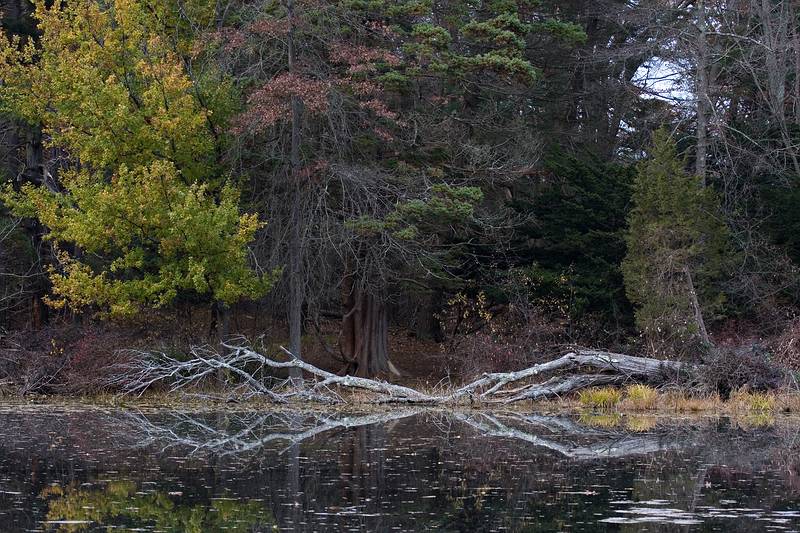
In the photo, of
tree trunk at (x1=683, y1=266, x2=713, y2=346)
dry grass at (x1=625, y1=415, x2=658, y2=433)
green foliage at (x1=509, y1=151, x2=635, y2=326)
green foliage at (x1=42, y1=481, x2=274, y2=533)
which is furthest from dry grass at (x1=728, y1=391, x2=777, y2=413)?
green foliage at (x1=42, y1=481, x2=274, y2=533)

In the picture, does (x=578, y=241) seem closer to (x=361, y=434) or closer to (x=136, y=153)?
(x=136, y=153)

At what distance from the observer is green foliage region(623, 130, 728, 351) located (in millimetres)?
27297

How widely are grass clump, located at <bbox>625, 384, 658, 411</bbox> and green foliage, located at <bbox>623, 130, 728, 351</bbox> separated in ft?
11.6

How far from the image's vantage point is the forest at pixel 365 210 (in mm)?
26781

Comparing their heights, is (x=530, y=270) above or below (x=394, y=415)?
above

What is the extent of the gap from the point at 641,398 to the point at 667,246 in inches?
224

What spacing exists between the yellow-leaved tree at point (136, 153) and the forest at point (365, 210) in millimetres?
71

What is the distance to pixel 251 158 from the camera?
1150 inches

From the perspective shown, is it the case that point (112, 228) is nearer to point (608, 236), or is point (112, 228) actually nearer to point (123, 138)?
point (123, 138)

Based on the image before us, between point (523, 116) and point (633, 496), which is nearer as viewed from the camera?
point (633, 496)

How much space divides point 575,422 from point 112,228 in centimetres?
1188

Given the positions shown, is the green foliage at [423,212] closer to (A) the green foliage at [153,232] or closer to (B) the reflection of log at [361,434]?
(A) the green foliage at [153,232]

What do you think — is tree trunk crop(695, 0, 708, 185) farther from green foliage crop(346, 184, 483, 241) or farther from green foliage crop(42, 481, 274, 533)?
green foliage crop(42, 481, 274, 533)

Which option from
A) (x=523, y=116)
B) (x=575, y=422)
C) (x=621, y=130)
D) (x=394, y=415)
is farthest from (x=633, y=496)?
(x=621, y=130)
